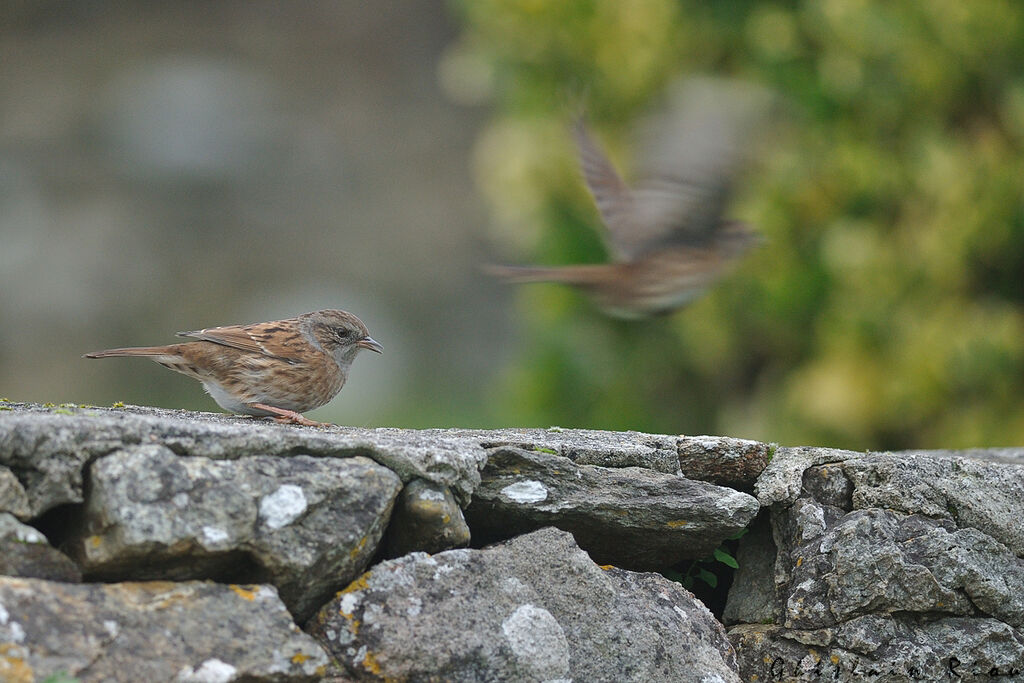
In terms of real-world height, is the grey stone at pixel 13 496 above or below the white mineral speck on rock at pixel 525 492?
below

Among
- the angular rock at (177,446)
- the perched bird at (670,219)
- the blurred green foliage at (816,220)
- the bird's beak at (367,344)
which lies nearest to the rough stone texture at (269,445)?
the angular rock at (177,446)

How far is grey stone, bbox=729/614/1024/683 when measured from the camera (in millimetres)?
3369

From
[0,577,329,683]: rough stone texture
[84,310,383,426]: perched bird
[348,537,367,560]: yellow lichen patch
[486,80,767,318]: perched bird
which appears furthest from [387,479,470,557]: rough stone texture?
[486,80,767,318]: perched bird

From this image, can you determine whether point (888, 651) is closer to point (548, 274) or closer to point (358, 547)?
point (358, 547)

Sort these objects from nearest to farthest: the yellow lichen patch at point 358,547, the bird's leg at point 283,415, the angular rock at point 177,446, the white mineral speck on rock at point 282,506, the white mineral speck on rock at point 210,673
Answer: the white mineral speck on rock at point 210,673
the angular rock at point 177,446
the white mineral speck on rock at point 282,506
the yellow lichen patch at point 358,547
the bird's leg at point 283,415

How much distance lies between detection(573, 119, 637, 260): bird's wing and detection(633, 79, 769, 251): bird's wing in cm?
8

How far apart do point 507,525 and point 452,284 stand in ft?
41.8

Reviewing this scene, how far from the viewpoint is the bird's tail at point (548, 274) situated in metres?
4.89

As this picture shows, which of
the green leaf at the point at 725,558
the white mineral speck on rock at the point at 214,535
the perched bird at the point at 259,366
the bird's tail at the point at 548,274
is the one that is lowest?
the white mineral speck on rock at the point at 214,535

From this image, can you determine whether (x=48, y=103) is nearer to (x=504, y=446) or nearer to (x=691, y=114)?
(x=691, y=114)

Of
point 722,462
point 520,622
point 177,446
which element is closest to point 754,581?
point 722,462

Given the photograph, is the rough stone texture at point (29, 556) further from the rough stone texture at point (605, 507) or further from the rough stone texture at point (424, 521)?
the rough stone texture at point (605, 507)

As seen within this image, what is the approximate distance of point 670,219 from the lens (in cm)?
483

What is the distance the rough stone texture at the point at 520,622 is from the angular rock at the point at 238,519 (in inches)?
4.8
